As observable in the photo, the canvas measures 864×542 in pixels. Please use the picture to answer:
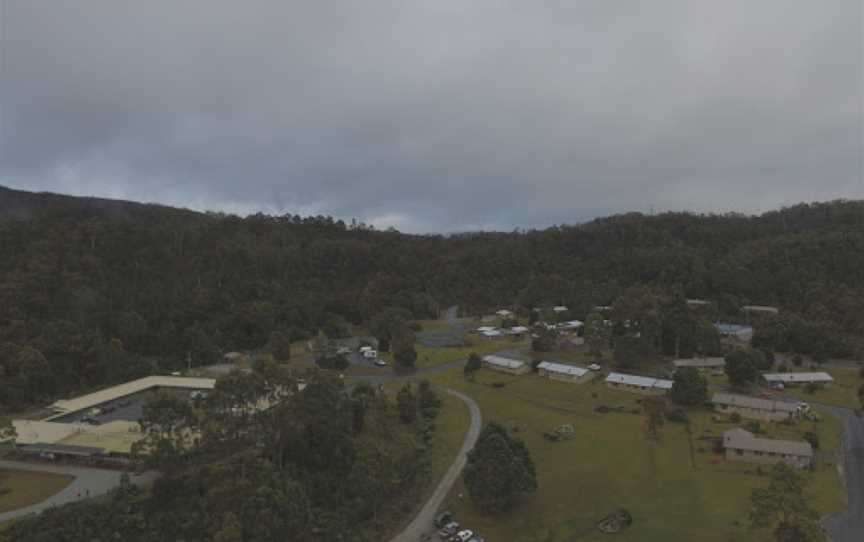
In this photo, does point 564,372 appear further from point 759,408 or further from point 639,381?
point 759,408

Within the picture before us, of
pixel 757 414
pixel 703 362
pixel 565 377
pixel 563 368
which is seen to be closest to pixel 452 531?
pixel 757 414

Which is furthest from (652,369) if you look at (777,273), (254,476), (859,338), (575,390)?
(777,273)

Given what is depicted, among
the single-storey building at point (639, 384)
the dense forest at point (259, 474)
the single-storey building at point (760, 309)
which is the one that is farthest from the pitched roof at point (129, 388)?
the single-storey building at point (760, 309)

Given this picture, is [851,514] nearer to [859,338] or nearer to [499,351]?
[499,351]

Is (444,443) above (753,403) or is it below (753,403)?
below

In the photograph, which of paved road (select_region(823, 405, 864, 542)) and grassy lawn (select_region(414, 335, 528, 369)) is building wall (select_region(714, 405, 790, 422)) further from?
grassy lawn (select_region(414, 335, 528, 369))

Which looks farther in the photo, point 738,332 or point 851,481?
point 738,332
